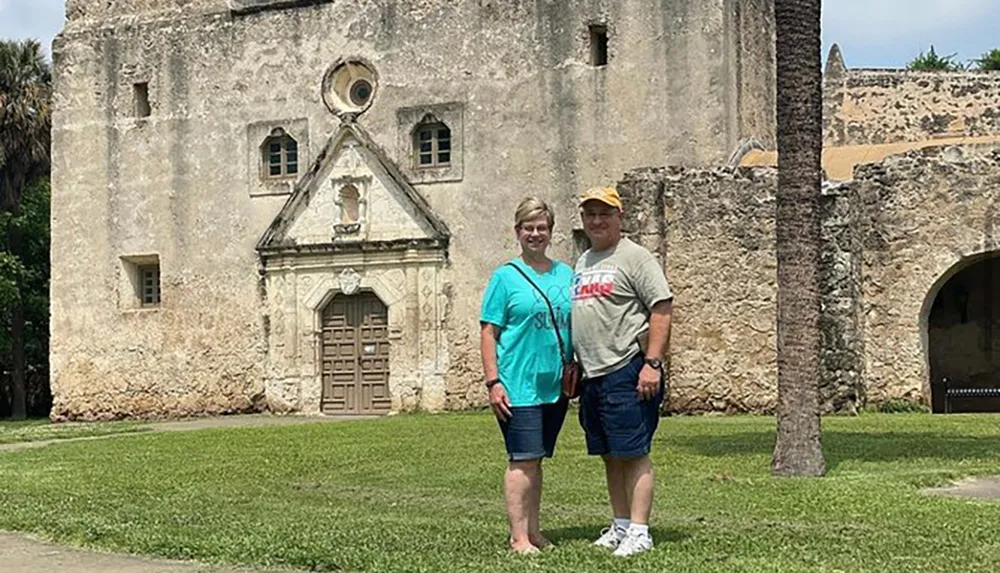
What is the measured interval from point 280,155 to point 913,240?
1086cm

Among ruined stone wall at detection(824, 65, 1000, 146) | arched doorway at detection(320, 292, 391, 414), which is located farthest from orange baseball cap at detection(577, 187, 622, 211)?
ruined stone wall at detection(824, 65, 1000, 146)

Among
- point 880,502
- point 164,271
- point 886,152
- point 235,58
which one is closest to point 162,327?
point 164,271

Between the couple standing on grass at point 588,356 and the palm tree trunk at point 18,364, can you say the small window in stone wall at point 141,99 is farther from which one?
the couple standing on grass at point 588,356

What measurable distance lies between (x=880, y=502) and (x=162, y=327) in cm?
1856

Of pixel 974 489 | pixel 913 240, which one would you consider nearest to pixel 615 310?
pixel 974 489

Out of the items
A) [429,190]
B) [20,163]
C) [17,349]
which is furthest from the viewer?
[20,163]

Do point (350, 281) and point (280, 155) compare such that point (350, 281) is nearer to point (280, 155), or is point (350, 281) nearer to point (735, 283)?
point (280, 155)

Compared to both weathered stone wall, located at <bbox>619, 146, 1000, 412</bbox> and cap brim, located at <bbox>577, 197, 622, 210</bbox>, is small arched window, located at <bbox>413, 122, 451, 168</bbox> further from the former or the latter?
cap brim, located at <bbox>577, 197, 622, 210</bbox>

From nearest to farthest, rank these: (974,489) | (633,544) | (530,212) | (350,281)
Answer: (633,544), (530,212), (974,489), (350,281)

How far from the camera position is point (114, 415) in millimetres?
25734

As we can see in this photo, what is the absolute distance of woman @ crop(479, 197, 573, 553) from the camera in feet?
23.4

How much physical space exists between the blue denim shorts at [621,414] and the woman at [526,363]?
8.4 inches

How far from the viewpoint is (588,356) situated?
23.4 feet

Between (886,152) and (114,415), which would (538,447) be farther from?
(114,415)
